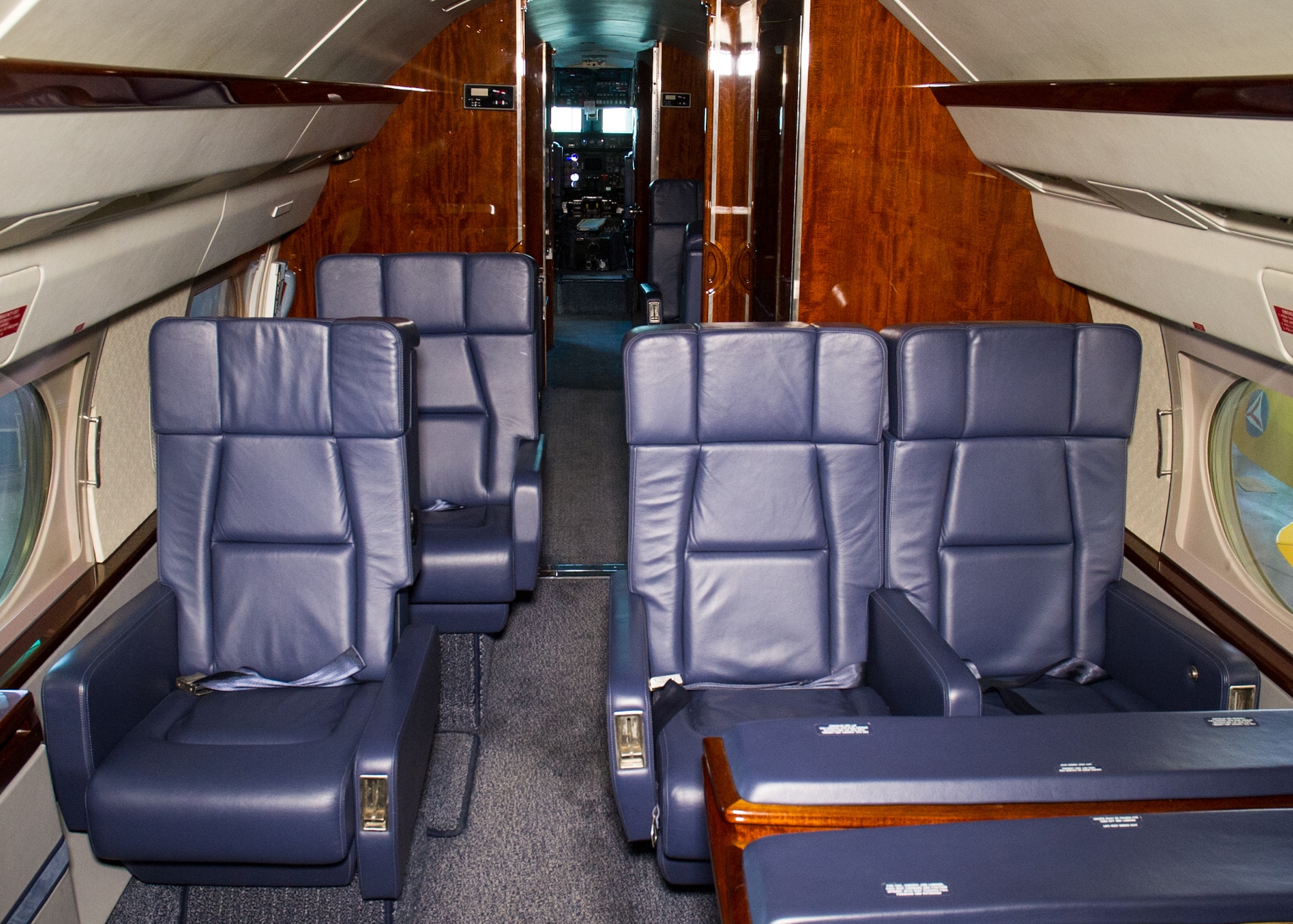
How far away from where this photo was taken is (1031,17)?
2062 mm

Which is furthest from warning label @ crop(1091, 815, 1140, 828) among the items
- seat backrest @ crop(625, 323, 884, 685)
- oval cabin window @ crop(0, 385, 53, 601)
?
oval cabin window @ crop(0, 385, 53, 601)

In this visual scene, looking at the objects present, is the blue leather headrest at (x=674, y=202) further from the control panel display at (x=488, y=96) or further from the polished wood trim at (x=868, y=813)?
the polished wood trim at (x=868, y=813)

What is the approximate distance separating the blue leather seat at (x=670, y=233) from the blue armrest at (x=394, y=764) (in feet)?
15.4

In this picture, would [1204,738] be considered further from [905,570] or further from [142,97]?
[142,97]

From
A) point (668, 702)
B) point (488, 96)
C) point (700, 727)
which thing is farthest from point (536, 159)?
point (700, 727)

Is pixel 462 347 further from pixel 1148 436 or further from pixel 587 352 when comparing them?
pixel 587 352

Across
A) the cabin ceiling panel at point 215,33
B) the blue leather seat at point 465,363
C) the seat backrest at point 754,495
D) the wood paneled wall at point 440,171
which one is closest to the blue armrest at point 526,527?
the blue leather seat at point 465,363

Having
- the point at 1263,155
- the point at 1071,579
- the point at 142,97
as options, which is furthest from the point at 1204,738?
the point at 142,97

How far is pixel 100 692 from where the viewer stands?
202cm

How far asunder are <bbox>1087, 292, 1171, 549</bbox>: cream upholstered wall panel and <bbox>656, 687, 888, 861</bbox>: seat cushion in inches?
47.7

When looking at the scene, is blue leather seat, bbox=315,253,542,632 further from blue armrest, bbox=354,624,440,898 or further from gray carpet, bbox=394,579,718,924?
blue armrest, bbox=354,624,440,898

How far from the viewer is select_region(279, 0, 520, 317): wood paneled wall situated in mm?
4539

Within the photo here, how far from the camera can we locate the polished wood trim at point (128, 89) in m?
1.31

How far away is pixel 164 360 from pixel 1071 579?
2.21m
